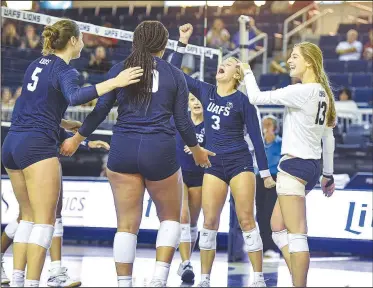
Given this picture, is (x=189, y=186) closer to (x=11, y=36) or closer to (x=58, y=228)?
(x=58, y=228)

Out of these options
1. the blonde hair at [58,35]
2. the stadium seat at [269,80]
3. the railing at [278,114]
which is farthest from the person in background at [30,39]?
the blonde hair at [58,35]

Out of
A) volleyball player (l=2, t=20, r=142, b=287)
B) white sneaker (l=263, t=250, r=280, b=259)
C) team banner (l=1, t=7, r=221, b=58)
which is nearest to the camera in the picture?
volleyball player (l=2, t=20, r=142, b=287)

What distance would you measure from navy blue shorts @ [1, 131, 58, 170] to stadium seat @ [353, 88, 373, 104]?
8.65m

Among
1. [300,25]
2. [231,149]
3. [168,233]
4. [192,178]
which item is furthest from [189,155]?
[300,25]

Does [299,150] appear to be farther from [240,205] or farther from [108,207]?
[108,207]

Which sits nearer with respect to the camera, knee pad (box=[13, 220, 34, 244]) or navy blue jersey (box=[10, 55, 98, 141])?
navy blue jersey (box=[10, 55, 98, 141])

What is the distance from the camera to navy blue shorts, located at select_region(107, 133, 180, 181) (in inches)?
205

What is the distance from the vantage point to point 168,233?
542cm

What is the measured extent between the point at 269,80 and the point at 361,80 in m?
1.52

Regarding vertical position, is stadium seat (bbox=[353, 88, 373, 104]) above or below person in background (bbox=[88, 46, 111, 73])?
below

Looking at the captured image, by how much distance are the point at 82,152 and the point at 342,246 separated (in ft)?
15.6

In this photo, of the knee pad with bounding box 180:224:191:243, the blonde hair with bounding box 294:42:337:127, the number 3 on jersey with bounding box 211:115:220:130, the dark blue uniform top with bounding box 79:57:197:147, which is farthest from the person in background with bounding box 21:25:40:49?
the dark blue uniform top with bounding box 79:57:197:147

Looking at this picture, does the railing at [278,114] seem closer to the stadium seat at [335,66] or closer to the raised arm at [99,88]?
the stadium seat at [335,66]

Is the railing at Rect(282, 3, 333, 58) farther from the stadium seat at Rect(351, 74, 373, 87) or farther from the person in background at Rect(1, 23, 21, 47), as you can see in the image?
the person in background at Rect(1, 23, 21, 47)
